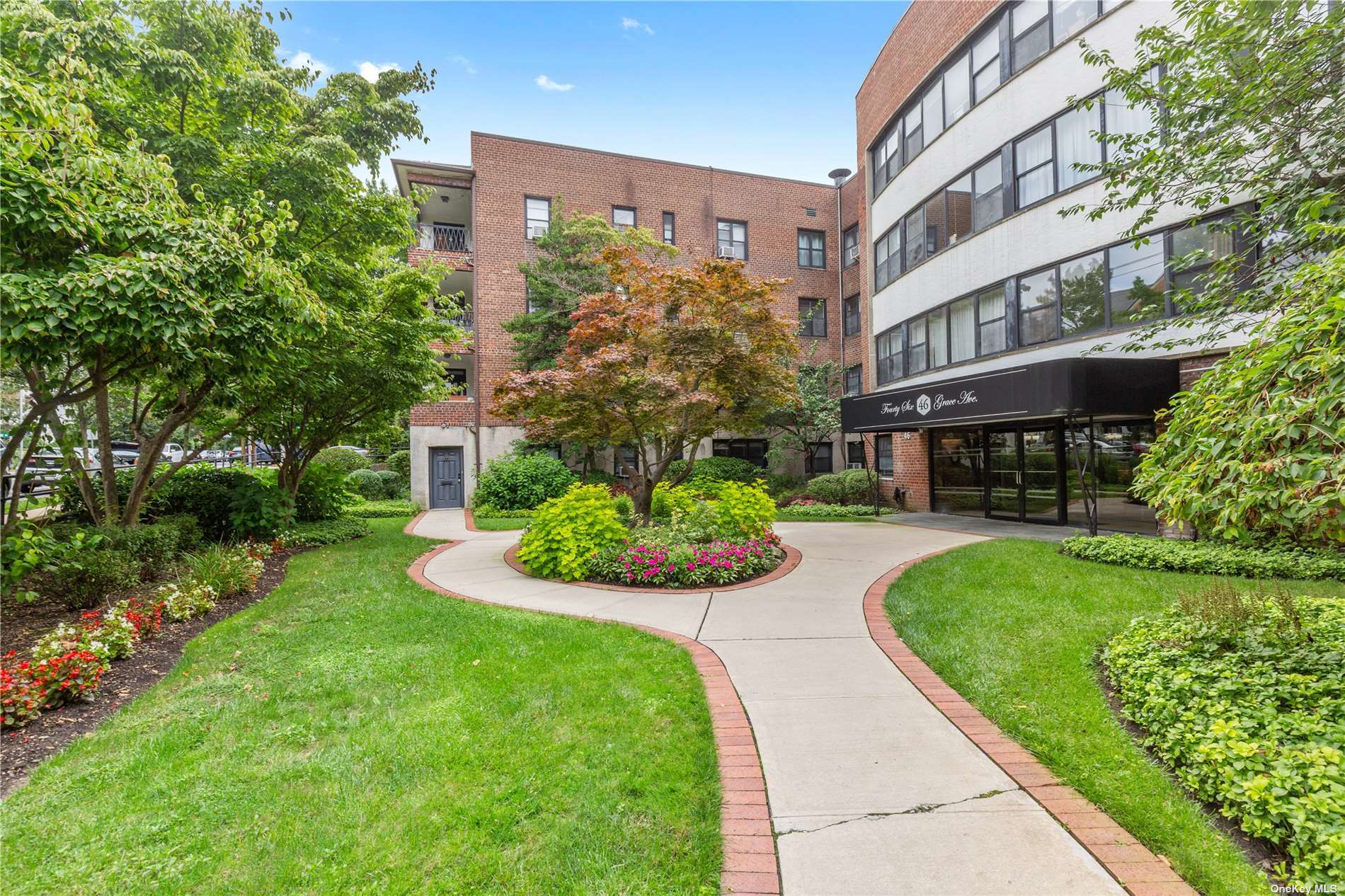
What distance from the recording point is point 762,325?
9.52 m

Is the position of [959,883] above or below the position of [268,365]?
below

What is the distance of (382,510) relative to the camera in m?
17.0

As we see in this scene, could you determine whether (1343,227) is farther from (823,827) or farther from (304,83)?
(304,83)

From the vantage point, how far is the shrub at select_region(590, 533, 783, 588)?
738 centimetres

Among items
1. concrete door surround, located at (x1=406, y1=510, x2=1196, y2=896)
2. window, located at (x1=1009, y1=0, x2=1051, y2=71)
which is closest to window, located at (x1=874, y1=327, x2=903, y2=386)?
window, located at (x1=1009, y1=0, x2=1051, y2=71)

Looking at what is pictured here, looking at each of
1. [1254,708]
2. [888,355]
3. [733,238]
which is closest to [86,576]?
[1254,708]

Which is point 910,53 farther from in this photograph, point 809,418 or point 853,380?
point 853,380

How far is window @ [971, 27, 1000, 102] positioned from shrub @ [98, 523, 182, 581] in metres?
16.9

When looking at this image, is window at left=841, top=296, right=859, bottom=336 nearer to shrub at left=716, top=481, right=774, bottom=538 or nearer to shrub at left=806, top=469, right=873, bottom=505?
shrub at left=806, top=469, right=873, bottom=505

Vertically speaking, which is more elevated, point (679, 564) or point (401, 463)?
point (401, 463)

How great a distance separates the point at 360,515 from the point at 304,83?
11007mm

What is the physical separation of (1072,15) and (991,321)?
5.76 m

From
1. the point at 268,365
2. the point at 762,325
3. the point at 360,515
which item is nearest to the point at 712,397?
the point at 762,325

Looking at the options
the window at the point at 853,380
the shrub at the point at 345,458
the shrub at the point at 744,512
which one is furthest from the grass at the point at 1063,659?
the shrub at the point at 345,458
